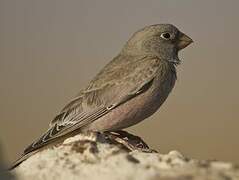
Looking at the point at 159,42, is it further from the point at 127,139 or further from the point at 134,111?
the point at 127,139

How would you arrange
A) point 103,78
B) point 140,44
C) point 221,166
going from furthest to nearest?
point 140,44 < point 103,78 < point 221,166

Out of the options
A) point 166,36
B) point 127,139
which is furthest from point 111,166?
point 166,36

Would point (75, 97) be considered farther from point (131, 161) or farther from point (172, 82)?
point (131, 161)

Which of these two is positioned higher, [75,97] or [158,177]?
[75,97]

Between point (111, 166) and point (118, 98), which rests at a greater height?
point (118, 98)

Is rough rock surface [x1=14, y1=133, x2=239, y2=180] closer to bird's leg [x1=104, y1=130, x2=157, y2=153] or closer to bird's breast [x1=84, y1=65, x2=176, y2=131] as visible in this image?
bird's leg [x1=104, y1=130, x2=157, y2=153]

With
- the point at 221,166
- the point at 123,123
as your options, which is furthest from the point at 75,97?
the point at 221,166

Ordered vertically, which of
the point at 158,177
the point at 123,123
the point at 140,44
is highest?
the point at 140,44
